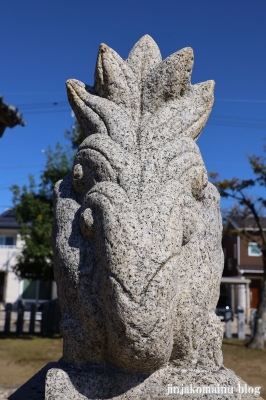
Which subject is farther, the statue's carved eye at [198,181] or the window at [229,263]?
the window at [229,263]

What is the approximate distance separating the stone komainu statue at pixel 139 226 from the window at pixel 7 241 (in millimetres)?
19335

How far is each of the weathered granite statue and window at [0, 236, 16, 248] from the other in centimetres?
1938

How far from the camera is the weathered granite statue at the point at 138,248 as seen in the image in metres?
2.06

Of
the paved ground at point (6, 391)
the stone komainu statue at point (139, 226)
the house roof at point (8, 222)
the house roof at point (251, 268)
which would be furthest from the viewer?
the house roof at point (8, 222)

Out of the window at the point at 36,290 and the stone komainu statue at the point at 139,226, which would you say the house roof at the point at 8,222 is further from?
the stone komainu statue at the point at 139,226

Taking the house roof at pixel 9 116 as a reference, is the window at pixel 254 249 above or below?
below

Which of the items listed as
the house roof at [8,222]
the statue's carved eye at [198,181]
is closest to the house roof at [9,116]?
the statue's carved eye at [198,181]

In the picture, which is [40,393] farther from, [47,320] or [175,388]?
[47,320]

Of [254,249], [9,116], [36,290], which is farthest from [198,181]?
[36,290]

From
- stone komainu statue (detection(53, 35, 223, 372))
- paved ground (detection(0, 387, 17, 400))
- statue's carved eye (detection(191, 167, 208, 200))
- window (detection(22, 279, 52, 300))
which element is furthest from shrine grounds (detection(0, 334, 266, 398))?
window (detection(22, 279, 52, 300))

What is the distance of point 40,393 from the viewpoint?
2.94 metres

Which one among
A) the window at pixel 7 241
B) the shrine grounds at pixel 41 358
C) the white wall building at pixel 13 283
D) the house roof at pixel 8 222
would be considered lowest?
the shrine grounds at pixel 41 358

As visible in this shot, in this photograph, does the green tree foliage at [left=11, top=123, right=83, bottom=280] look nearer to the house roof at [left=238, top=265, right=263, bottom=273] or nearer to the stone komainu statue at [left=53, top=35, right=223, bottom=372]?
the stone komainu statue at [left=53, top=35, right=223, bottom=372]

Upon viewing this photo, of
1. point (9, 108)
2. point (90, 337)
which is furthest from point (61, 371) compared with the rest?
point (9, 108)
